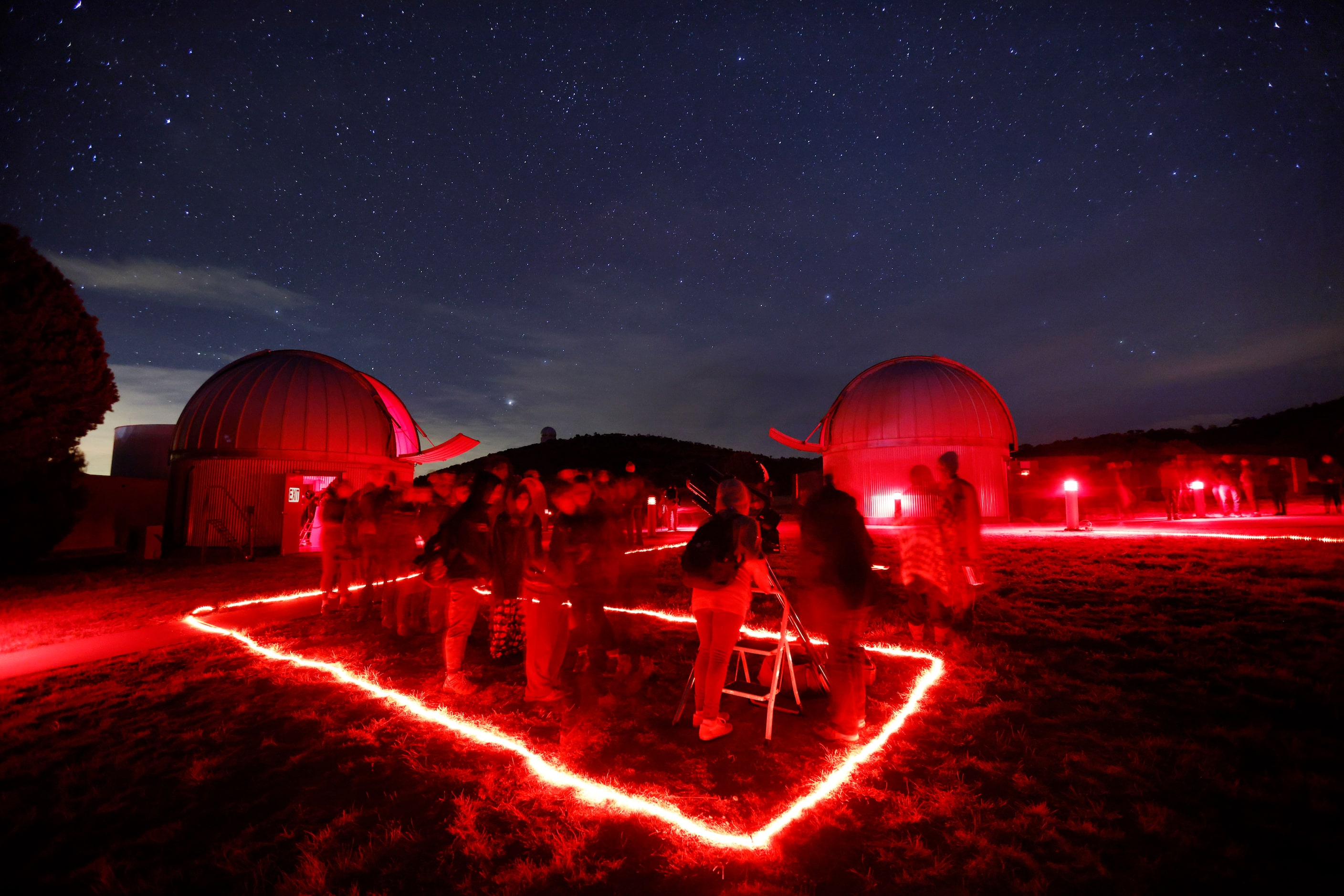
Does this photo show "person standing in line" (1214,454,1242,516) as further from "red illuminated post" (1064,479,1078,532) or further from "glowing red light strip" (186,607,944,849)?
"glowing red light strip" (186,607,944,849)

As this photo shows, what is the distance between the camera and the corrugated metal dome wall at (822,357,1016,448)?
71.2 feet

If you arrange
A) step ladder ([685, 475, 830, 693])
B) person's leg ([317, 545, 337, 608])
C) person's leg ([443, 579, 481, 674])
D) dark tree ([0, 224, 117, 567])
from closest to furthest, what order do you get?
step ladder ([685, 475, 830, 693]), person's leg ([443, 579, 481, 674]), person's leg ([317, 545, 337, 608]), dark tree ([0, 224, 117, 567])

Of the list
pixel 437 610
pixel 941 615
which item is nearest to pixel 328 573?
pixel 437 610

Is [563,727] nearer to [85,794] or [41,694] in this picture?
[85,794]

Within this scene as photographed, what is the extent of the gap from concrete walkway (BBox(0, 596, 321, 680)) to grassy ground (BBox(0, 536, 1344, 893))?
2.22 feet

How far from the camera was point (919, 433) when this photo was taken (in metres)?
21.7

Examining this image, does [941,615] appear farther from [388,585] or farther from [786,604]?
[388,585]

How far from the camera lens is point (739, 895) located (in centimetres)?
264

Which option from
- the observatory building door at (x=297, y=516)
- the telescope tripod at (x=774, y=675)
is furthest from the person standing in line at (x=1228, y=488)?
the observatory building door at (x=297, y=516)

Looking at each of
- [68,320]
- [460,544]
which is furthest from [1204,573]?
[68,320]

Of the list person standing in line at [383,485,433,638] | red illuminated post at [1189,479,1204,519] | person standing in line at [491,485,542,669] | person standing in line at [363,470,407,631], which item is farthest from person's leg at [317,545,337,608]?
red illuminated post at [1189,479,1204,519]

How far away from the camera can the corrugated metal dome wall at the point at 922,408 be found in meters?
21.7

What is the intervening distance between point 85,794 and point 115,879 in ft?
4.23

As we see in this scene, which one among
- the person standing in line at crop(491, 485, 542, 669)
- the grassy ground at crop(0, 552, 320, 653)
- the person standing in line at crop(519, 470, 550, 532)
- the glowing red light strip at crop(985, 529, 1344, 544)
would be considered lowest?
the grassy ground at crop(0, 552, 320, 653)
